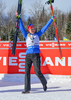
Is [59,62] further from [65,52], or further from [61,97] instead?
[61,97]

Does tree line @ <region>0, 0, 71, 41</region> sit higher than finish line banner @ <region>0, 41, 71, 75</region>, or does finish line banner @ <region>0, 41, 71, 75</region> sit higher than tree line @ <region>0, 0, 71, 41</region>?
tree line @ <region>0, 0, 71, 41</region>

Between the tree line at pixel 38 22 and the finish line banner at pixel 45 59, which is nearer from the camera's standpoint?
the finish line banner at pixel 45 59

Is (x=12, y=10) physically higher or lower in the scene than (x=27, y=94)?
higher

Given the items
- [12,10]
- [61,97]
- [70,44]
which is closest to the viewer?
[61,97]

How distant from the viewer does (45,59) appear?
228 inches

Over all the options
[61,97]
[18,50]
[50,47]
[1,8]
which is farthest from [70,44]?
[1,8]

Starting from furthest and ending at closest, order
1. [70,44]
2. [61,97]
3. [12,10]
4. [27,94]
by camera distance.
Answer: [12,10] < [70,44] < [27,94] < [61,97]

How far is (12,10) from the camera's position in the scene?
3300 centimetres

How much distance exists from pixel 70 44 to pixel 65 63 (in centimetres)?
66

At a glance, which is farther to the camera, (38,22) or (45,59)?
(38,22)

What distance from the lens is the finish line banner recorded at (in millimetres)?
5746

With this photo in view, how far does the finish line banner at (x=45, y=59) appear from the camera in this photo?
5.75 meters

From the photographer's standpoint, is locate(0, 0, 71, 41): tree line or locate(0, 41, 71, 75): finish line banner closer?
locate(0, 41, 71, 75): finish line banner

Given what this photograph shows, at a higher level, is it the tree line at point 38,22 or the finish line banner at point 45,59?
the tree line at point 38,22
